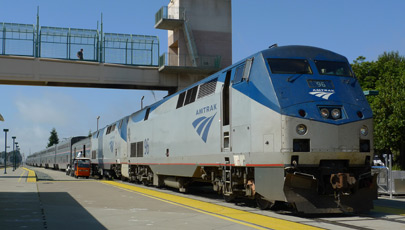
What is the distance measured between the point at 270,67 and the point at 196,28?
Answer: 24148mm

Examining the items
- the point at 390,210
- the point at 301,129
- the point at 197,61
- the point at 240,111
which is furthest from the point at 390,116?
the point at 301,129

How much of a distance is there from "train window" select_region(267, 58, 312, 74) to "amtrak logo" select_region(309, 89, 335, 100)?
767mm

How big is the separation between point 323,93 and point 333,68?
4.27ft

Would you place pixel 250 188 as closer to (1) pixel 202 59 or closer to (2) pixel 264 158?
(2) pixel 264 158

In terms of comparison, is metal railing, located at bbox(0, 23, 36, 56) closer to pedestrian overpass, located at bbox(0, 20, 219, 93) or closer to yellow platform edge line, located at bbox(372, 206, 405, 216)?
pedestrian overpass, located at bbox(0, 20, 219, 93)

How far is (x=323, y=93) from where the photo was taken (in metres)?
12.2

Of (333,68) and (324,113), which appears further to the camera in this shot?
(333,68)

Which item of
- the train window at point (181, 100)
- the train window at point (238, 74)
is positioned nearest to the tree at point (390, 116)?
the train window at point (181, 100)

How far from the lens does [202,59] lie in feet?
117

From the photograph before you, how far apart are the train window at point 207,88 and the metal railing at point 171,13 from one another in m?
20.0

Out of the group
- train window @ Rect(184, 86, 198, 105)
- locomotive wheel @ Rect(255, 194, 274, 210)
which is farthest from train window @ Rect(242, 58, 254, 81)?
train window @ Rect(184, 86, 198, 105)

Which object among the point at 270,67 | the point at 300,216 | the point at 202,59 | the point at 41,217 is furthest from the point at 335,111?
the point at 202,59

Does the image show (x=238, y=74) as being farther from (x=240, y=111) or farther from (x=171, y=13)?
(x=171, y=13)

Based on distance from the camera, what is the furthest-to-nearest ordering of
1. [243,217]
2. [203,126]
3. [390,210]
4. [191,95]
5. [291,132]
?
1. [191,95]
2. [203,126]
3. [390,210]
4. [243,217]
5. [291,132]
